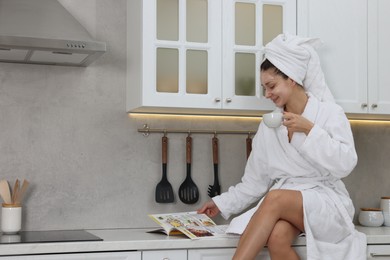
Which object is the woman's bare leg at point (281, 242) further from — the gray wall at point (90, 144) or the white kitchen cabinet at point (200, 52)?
the gray wall at point (90, 144)

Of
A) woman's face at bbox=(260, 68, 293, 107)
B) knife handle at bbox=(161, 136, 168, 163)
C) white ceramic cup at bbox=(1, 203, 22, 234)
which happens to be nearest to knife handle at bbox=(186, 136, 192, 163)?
knife handle at bbox=(161, 136, 168, 163)

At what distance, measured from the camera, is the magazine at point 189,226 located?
3.18m

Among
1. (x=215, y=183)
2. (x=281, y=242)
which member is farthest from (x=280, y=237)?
(x=215, y=183)

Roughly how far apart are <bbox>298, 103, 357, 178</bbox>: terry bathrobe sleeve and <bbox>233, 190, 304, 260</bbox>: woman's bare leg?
0.18 metres

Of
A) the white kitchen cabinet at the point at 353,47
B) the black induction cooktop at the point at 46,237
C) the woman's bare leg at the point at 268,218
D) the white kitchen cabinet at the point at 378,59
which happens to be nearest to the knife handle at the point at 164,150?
the black induction cooktop at the point at 46,237

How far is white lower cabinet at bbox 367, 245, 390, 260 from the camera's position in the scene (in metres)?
3.36

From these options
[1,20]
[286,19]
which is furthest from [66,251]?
[286,19]

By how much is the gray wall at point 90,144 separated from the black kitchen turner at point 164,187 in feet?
0.15

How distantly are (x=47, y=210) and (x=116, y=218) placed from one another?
36 centimetres

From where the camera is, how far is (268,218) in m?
2.95

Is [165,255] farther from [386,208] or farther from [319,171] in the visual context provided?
[386,208]

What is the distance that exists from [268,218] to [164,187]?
33.1 inches

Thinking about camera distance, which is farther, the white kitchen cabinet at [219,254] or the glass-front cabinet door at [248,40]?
the glass-front cabinet door at [248,40]

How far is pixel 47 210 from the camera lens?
11.4ft
